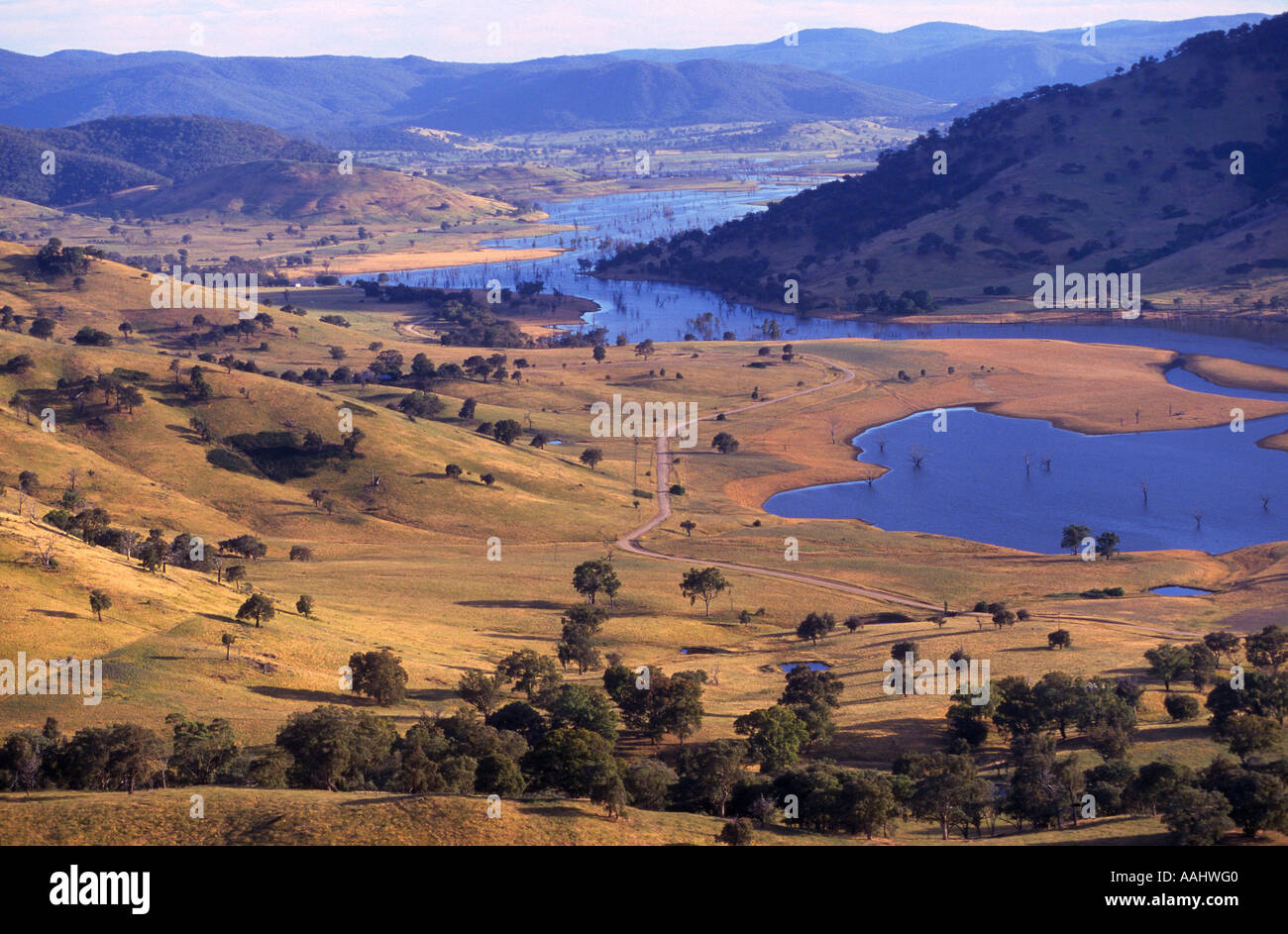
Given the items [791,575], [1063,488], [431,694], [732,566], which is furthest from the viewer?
[1063,488]

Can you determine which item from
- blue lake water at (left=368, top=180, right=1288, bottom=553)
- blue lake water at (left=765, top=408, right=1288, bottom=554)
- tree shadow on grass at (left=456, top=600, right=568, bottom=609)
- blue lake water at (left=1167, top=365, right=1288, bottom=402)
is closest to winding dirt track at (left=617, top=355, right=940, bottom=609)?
blue lake water at (left=765, top=408, right=1288, bottom=554)

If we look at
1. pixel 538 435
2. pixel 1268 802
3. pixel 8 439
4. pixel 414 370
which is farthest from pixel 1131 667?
pixel 414 370

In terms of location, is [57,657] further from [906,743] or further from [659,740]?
[906,743]

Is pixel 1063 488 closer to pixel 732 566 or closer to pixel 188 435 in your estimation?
pixel 732 566

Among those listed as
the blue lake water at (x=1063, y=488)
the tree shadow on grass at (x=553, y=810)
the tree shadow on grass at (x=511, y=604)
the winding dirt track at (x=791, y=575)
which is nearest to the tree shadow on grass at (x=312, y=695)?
the tree shadow on grass at (x=553, y=810)

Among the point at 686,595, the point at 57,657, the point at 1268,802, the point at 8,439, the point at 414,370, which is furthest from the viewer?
the point at 414,370

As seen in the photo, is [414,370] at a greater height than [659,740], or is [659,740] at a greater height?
[414,370]

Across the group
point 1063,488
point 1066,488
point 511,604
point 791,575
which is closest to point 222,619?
point 511,604

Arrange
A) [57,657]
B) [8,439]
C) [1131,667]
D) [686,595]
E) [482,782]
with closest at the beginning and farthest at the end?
[482,782], [57,657], [1131,667], [686,595], [8,439]
